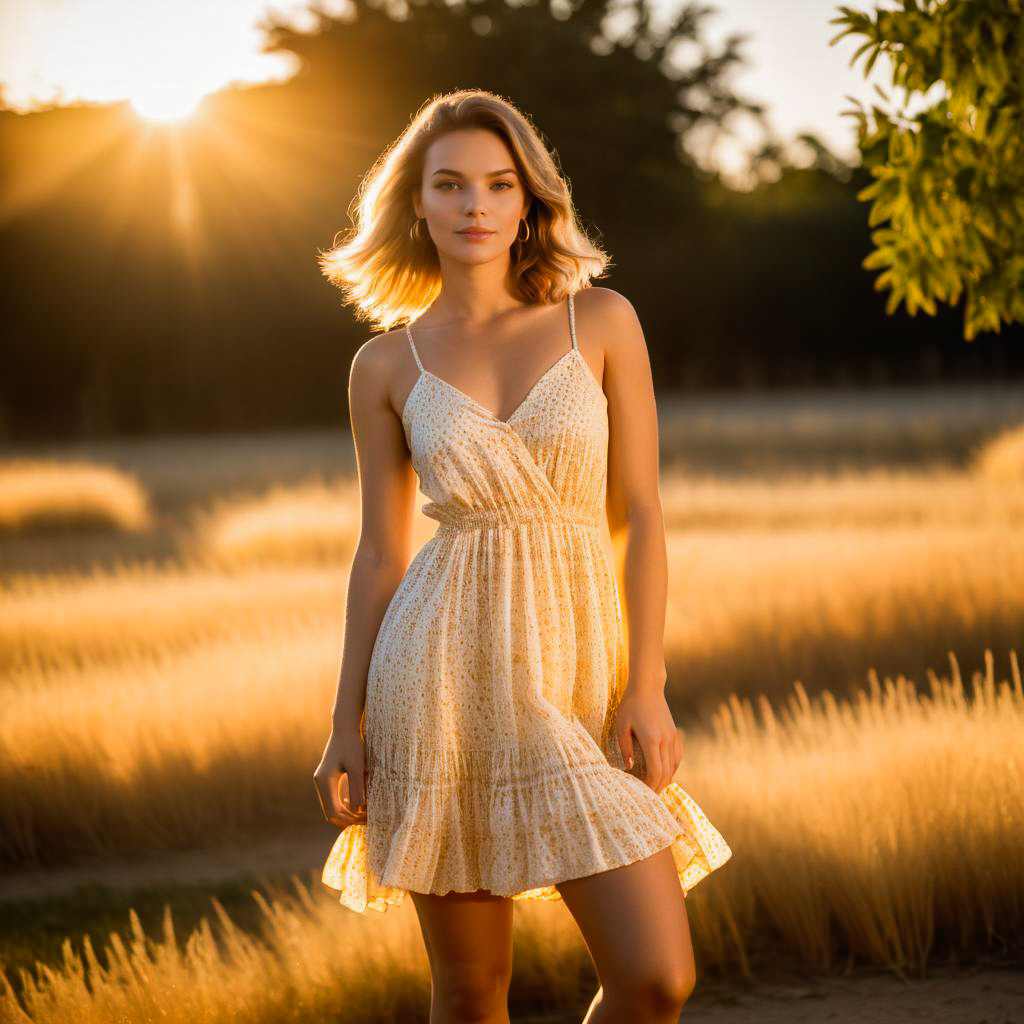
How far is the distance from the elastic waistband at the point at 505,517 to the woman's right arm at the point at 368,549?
13cm

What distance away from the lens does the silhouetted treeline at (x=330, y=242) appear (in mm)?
31578

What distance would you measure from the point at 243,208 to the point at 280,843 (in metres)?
27.8

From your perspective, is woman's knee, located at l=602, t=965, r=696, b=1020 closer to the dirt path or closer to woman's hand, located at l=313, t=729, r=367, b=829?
woman's hand, located at l=313, t=729, r=367, b=829

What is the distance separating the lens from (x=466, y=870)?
2.73 metres

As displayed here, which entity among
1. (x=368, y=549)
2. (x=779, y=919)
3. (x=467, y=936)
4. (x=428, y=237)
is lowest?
(x=779, y=919)

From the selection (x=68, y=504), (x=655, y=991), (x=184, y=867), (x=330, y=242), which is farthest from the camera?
(x=330, y=242)

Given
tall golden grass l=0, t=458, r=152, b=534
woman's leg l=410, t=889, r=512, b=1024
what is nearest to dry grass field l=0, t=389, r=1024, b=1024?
tall golden grass l=0, t=458, r=152, b=534

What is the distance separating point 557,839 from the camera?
2611mm

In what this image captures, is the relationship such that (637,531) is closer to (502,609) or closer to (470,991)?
(502,609)

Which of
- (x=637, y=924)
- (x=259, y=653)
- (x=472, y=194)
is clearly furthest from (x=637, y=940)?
(x=259, y=653)

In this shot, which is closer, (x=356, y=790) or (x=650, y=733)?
(x=650, y=733)

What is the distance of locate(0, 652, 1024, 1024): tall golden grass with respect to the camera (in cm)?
405

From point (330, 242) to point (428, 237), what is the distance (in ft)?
98.3

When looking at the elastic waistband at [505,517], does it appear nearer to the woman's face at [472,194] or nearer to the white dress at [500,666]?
the white dress at [500,666]
